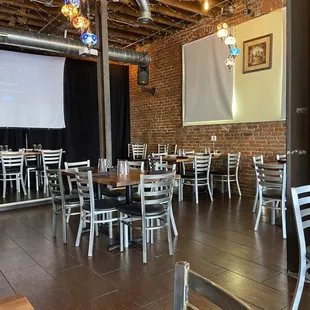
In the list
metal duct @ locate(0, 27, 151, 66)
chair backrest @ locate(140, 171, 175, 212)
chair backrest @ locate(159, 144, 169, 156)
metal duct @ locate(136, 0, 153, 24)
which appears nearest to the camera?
chair backrest @ locate(140, 171, 175, 212)

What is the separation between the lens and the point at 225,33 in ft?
17.6

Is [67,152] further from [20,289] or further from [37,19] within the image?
[20,289]

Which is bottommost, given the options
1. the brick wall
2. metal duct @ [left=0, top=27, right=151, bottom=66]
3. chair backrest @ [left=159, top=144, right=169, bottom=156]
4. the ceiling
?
chair backrest @ [left=159, top=144, right=169, bottom=156]

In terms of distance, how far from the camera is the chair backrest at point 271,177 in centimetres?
377

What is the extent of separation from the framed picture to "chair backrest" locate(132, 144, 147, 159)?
12.6ft

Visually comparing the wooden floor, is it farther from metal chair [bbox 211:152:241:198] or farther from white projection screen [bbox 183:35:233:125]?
white projection screen [bbox 183:35:233:125]

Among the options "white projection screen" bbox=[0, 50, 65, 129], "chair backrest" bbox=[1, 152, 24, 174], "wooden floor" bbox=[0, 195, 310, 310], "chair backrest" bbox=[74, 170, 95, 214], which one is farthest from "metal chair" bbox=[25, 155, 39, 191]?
"chair backrest" bbox=[74, 170, 95, 214]

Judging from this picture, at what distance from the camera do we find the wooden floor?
2389mm

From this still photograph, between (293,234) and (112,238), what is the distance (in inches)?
81.5

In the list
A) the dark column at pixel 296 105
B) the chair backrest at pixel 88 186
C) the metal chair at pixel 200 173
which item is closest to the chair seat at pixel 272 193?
the dark column at pixel 296 105

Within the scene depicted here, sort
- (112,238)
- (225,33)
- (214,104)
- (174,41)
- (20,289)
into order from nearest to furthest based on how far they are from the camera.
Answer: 1. (20,289)
2. (112,238)
3. (225,33)
4. (214,104)
5. (174,41)

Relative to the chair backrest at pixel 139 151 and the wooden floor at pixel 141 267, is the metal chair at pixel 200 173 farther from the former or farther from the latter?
the chair backrest at pixel 139 151

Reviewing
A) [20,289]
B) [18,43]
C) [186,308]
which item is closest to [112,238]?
[20,289]

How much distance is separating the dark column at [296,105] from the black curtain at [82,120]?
690 centimetres
